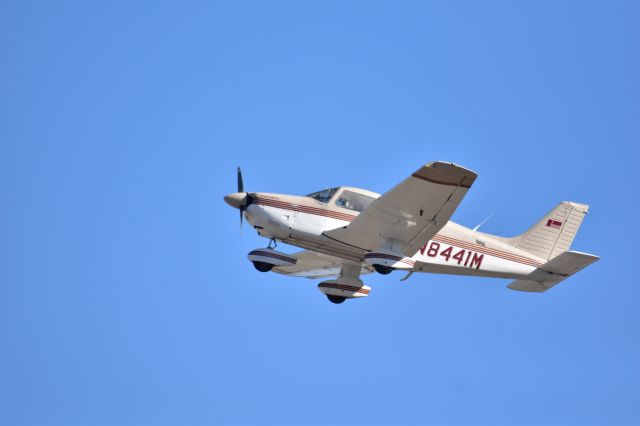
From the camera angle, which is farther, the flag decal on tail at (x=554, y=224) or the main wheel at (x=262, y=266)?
the flag decal on tail at (x=554, y=224)

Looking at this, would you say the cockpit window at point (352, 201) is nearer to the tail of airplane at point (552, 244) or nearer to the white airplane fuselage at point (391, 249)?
the white airplane fuselage at point (391, 249)

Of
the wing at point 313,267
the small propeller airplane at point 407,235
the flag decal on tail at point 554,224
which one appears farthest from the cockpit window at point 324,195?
the flag decal on tail at point 554,224

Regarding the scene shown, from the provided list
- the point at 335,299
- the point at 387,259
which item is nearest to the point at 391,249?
the point at 387,259

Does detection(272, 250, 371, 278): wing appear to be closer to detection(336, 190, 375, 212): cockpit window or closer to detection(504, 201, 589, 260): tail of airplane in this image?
detection(336, 190, 375, 212): cockpit window

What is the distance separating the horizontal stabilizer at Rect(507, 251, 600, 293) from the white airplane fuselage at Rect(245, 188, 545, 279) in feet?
0.66

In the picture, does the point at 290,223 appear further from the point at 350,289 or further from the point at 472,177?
the point at 472,177

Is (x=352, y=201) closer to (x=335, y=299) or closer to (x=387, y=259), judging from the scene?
(x=387, y=259)

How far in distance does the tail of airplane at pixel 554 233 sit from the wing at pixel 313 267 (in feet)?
12.4

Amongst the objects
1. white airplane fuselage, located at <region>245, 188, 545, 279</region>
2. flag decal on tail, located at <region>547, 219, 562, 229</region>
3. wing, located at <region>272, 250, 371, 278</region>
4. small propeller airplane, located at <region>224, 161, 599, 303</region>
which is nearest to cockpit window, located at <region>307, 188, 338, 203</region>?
small propeller airplane, located at <region>224, 161, 599, 303</region>

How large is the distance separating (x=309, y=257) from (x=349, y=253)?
1856 millimetres

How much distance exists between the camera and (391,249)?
799 inches

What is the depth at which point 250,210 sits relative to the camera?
66.8 ft

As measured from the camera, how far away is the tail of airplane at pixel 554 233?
22.1 metres

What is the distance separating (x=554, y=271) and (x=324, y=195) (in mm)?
5357
